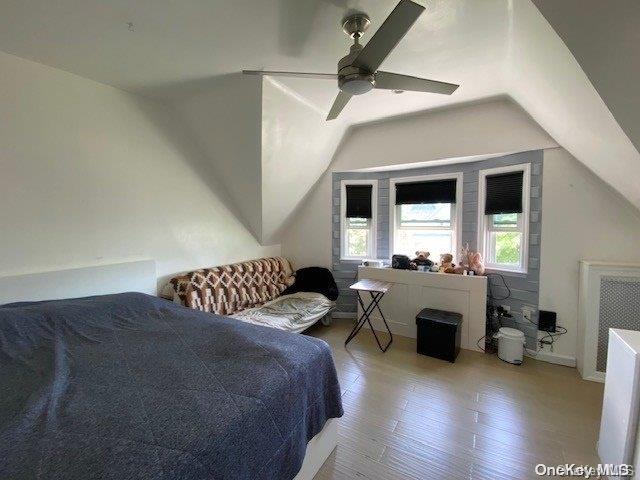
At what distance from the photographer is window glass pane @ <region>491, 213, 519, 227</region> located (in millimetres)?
3033

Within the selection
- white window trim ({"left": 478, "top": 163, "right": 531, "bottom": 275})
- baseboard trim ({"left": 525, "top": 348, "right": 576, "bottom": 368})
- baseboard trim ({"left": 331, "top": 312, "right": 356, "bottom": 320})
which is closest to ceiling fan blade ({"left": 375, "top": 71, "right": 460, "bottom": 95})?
white window trim ({"left": 478, "top": 163, "right": 531, "bottom": 275})

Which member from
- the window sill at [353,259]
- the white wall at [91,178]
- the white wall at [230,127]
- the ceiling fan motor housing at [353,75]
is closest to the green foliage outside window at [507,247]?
the window sill at [353,259]

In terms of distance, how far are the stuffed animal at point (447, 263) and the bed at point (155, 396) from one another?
7.18 feet

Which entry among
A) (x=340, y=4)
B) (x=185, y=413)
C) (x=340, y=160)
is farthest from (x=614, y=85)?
(x=340, y=160)

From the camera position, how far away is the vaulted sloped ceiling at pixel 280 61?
4.92 feet

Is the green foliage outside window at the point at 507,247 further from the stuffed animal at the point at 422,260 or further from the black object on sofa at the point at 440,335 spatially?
the black object on sofa at the point at 440,335

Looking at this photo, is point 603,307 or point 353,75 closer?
point 353,75

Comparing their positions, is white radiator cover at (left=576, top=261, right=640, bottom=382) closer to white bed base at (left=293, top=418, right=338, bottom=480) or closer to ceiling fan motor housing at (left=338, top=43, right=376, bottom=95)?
white bed base at (left=293, top=418, right=338, bottom=480)

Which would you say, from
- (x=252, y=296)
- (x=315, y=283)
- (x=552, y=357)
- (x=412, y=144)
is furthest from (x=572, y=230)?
(x=252, y=296)

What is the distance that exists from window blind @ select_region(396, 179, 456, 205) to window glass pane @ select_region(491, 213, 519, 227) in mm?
511

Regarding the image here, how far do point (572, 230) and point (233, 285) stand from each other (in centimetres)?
360

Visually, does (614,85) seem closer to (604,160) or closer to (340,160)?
(604,160)

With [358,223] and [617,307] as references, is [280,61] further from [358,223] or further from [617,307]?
[617,307]

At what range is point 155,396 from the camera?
1.10 metres
